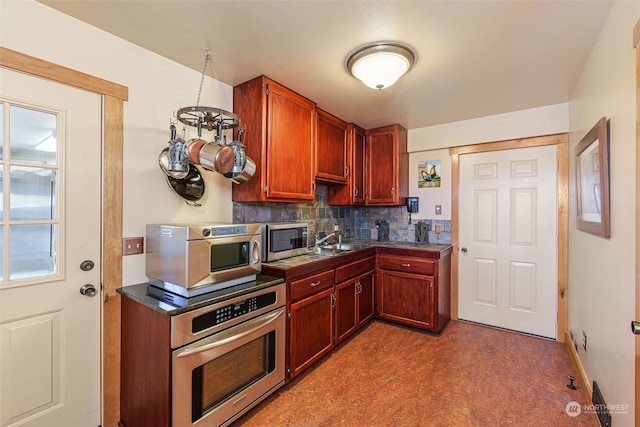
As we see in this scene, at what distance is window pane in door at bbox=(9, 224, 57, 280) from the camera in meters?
1.39

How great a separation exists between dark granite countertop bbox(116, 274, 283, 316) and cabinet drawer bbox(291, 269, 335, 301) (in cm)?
20

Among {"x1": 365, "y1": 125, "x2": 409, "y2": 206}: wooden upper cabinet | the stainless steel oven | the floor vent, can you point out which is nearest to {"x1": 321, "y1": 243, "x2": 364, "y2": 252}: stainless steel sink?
{"x1": 365, "y1": 125, "x2": 409, "y2": 206}: wooden upper cabinet

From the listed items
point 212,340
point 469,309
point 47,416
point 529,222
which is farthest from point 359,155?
point 47,416

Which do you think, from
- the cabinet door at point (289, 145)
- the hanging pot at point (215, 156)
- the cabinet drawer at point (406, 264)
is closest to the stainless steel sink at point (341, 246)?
the cabinet drawer at point (406, 264)

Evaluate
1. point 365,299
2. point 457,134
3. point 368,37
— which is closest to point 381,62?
point 368,37

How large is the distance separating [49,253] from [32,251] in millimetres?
65

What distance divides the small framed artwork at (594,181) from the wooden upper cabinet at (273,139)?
1.94m

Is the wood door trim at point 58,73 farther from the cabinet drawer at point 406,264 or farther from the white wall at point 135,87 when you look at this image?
the cabinet drawer at point 406,264

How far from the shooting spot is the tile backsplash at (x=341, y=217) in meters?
2.58

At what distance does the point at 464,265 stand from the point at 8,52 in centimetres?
389

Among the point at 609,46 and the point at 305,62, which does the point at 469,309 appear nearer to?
the point at 609,46

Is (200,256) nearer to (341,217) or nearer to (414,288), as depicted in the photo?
(414,288)

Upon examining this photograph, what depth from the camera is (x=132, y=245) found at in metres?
1.76

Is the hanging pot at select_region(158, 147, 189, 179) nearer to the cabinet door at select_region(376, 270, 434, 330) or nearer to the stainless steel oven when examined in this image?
the stainless steel oven
